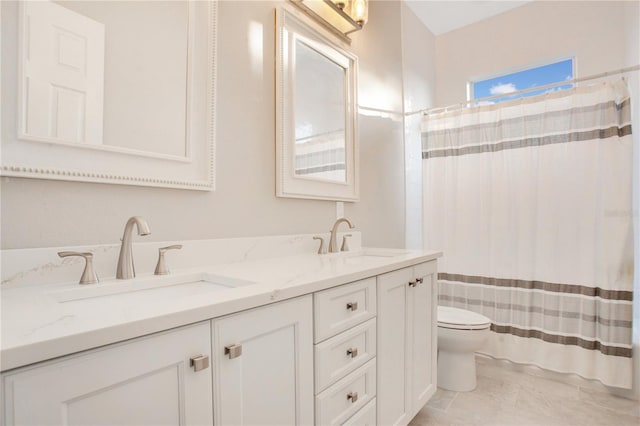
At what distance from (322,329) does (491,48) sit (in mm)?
2851

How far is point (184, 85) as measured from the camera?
1.17 meters

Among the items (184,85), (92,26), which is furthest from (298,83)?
(92,26)

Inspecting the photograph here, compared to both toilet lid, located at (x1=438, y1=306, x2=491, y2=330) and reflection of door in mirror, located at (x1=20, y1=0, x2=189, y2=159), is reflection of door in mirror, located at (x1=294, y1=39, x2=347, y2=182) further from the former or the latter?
toilet lid, located at (x1=438, y1=306, x2=491, y2=330)

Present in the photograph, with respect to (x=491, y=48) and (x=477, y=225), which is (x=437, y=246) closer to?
(x=477, y=225)

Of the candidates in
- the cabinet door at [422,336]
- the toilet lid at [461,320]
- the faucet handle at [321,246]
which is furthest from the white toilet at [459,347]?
the faucet handle at [321,246]

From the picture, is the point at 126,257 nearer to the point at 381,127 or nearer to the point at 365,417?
the point at 365,417

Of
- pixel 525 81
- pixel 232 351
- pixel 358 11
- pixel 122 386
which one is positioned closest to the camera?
pixel 122 386

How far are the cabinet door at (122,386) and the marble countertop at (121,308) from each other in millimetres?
27

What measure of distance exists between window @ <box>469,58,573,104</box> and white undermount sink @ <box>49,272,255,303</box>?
2249mm

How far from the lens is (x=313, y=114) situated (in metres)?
1.74

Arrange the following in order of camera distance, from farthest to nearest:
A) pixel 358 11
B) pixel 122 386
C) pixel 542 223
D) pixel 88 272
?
1. pixel 542 223
2. pixel 358 11
3. pixel 88 272
4. pixel 122 386

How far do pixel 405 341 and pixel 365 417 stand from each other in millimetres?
355

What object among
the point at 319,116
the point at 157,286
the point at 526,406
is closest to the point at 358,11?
the point at 319,116

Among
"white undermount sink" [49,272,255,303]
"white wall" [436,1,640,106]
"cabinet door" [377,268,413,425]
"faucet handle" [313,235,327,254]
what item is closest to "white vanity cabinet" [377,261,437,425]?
"cabinet door" [377,268,413,425]
